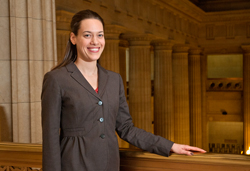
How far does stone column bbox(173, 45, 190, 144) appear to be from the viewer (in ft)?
87.2

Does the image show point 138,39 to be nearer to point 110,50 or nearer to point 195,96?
point 110,50

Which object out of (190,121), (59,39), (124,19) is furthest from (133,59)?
(190,121)

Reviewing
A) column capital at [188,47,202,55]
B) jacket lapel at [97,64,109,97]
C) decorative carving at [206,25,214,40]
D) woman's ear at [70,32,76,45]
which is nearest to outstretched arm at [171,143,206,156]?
jacket lapel at [97,64,109,97]

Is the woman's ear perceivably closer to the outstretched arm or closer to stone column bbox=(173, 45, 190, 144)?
the outstretched arm

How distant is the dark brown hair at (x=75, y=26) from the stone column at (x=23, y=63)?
239 centimetres

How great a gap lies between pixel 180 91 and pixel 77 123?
23.8 m

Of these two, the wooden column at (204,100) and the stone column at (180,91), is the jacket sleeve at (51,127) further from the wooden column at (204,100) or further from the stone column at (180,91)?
the wooden column at (204,100)

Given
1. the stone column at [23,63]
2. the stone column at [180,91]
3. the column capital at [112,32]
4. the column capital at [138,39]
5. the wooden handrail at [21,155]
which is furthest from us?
A: the stone column at [180,91]

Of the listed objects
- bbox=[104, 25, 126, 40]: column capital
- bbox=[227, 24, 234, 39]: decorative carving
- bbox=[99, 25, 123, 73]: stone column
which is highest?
bbox=[227, 24, 234, 39]: decorative carving

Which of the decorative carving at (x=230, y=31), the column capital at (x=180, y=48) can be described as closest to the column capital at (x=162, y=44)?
the column capital at (x=180, y=48)

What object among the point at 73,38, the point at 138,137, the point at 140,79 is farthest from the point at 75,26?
the point at 140,79

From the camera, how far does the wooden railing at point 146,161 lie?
342 cm

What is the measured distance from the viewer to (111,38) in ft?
52.2

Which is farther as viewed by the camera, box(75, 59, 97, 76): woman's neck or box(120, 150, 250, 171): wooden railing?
box(75, 59, 97, 76): woman's neck
